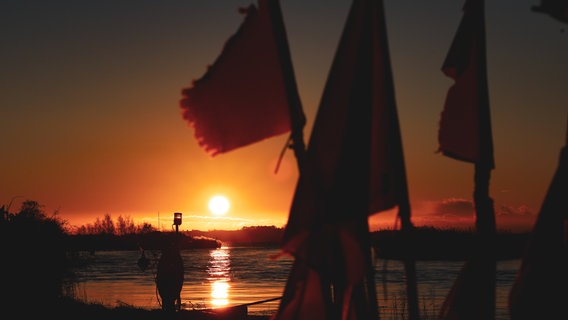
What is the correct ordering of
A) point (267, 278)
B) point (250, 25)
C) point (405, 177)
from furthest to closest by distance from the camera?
1. point (267, 278)
2. point (250, 25)
3. point (405, 177)

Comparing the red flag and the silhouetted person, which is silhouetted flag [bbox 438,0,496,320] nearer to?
the red flag

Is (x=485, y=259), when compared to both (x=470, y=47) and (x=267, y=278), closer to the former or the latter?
(x=470, y=47)

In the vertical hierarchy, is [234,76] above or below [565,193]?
above

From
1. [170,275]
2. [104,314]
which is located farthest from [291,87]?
[104,314]

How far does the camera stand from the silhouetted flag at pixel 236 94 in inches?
177

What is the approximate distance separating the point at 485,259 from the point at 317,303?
1.17m

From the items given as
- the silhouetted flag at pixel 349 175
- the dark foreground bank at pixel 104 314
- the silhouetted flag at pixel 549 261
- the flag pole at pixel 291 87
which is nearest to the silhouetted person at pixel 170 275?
the dark foreground bank at pixel 104 314

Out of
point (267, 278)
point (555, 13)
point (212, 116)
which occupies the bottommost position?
→ point (267, 278)

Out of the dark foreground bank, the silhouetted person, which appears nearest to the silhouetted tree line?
the dark foreground bank

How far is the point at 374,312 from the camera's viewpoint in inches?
171

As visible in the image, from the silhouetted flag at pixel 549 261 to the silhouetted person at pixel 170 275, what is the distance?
49.1 ft

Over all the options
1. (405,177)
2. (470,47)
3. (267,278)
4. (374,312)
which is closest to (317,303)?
(374,312)

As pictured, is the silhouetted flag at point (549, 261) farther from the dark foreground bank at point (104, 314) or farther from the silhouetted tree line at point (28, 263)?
the silhouetted tree line at point (28, 263)

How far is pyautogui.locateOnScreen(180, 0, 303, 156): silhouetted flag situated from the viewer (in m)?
4.49
